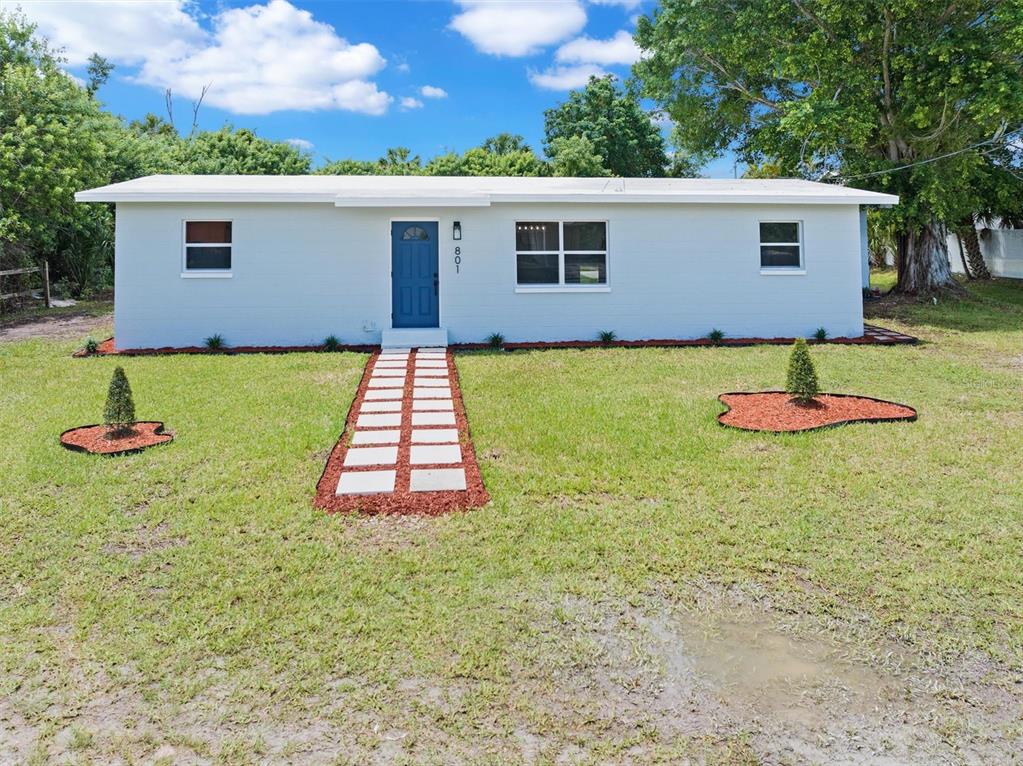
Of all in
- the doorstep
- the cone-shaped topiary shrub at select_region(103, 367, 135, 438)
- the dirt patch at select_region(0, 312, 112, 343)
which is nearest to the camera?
the cone-shaped topiary shrub at select_region(103, 367, 135, 438)

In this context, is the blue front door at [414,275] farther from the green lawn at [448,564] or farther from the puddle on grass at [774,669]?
the puddle on grass at [774,669]

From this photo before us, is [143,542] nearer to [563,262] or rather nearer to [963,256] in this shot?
[563,262]

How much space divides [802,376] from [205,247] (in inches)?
390

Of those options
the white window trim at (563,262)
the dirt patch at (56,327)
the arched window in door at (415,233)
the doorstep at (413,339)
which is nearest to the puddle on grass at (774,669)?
the doorstep at (413,339)

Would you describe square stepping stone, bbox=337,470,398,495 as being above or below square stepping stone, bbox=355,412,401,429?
below

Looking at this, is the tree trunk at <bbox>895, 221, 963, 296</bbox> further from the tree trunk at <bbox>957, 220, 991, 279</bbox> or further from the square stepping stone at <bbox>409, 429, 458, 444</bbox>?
the square stepping stone at <bbox>409, 429, 458, 444</bbox>

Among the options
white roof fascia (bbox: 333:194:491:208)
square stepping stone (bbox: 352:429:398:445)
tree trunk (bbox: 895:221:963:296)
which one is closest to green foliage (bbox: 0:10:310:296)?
white roof fascia (bbox: 333:194:491:208)

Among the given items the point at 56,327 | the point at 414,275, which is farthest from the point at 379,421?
the point at 56,327

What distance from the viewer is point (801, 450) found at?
5957 mm

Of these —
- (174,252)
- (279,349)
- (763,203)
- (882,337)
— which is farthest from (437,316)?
(882,337)

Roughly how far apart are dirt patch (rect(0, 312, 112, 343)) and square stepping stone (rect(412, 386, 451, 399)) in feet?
28.2

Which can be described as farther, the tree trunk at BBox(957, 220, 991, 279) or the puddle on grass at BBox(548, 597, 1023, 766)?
the tree trunk at BBox(957, 220, 991, 279)

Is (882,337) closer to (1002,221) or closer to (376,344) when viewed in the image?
(376,344)

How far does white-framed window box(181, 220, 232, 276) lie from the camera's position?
462 inches
